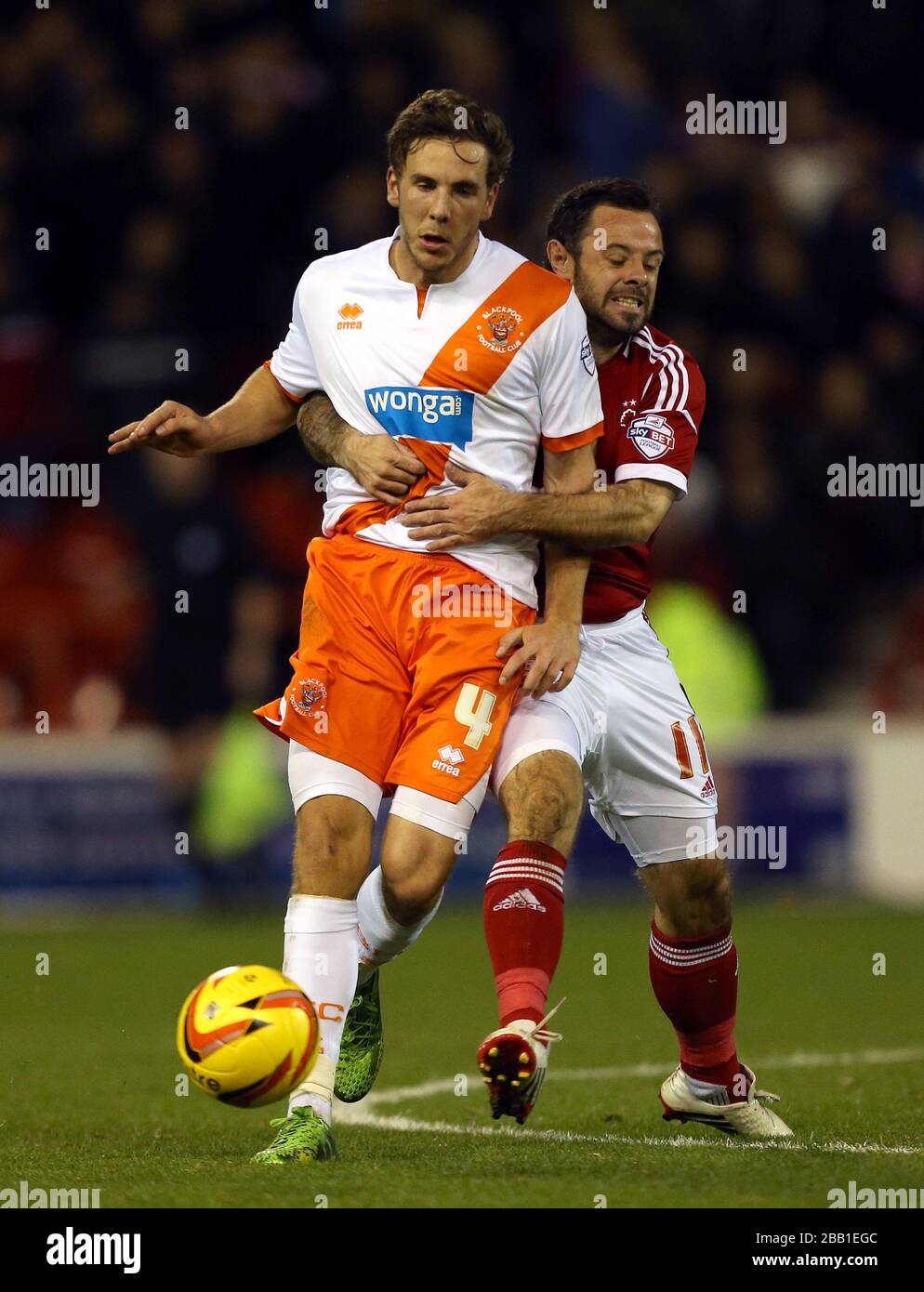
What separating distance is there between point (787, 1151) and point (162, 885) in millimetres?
7630

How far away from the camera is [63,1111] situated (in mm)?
6223

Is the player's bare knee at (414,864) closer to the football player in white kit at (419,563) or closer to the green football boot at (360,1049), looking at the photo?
the football player in white kit at (419,563)

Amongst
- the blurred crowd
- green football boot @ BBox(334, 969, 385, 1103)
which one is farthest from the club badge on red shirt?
the blurred crowd

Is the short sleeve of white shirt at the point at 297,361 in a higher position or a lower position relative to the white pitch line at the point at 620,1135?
higher

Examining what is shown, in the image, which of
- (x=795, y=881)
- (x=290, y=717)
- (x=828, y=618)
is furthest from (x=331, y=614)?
(x=828, y=618)

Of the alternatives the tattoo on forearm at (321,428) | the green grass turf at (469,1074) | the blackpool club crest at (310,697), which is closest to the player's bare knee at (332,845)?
the blackpool club crest at (310,697)

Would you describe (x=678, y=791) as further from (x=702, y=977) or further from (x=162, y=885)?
(x=162, y=885)

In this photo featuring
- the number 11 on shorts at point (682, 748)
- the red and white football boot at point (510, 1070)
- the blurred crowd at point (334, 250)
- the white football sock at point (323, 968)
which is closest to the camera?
the red and white football boot at point (510, 1070)

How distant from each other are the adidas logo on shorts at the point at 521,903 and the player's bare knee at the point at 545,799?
0.49ft

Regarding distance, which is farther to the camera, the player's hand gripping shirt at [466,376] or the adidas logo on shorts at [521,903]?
the player's hand gripping shirt at [466,376]

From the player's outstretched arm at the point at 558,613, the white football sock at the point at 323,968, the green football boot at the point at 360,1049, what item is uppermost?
the player's outstretched arm at the point at 558,613

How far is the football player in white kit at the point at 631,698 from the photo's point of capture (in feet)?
17.5

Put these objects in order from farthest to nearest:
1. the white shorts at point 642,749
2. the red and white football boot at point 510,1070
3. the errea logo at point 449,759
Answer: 1. the white shorts at point 642,749
2. the errea logo at point 449,759
3. the red and white football boot at point 510,1070

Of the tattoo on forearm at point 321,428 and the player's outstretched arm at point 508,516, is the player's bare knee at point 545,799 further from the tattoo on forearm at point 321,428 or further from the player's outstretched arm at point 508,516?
the tattoo on forearm at point 321,428
